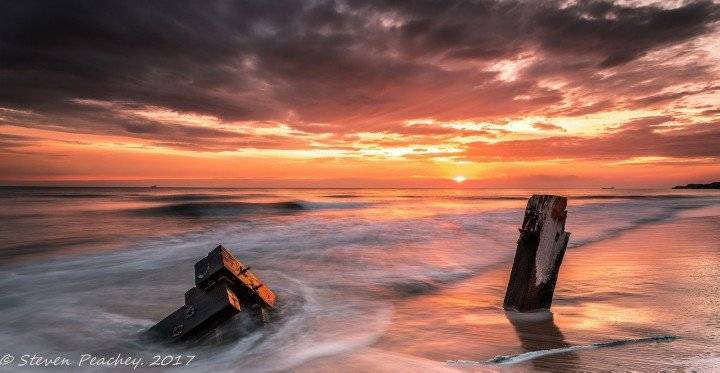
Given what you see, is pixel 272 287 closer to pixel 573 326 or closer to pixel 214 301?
pixel 214 301

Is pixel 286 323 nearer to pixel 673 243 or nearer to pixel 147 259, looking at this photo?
pixel 147 259

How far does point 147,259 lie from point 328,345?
8563 mm

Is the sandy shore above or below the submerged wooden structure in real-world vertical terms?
below

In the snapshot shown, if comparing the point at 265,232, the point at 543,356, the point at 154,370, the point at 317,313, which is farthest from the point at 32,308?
the point at 265,232

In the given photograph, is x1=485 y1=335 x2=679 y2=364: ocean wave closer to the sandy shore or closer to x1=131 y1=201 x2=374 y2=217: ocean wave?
the sandy shore

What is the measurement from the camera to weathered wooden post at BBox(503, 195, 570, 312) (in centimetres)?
510

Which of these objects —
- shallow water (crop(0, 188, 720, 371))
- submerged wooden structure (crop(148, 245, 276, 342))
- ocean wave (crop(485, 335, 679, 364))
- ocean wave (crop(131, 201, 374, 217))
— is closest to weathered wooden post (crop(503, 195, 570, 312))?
shallow water (crop(0, 188, 720, 371))

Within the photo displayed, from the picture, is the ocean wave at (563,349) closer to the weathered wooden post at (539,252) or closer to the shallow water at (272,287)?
the shallow water at (272,287)

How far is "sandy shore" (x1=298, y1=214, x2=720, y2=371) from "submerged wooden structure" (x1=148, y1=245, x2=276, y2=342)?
1036 millimetres

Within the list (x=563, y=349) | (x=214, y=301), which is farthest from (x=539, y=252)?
(x=214, y=301)

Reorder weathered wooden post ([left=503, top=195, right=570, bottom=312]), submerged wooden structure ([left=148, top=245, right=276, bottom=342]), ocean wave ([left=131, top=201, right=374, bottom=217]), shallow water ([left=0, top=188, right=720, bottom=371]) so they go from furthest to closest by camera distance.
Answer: ocean wave ([left=131, top=201, right=374, bottom=217]) < weathered wooden post ([left=503, top=195, right=570, bottom=312]) < shallow water ([left=0, top=188, right=720, bottom=371]) < submerged wooden structure ([left=148, top=245, right=276, bottom=342])

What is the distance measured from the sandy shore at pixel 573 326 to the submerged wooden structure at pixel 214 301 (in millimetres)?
1036

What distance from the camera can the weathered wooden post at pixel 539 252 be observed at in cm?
510

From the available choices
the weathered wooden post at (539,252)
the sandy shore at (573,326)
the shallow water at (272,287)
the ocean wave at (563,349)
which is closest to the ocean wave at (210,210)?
the shallow water at (272,287)
